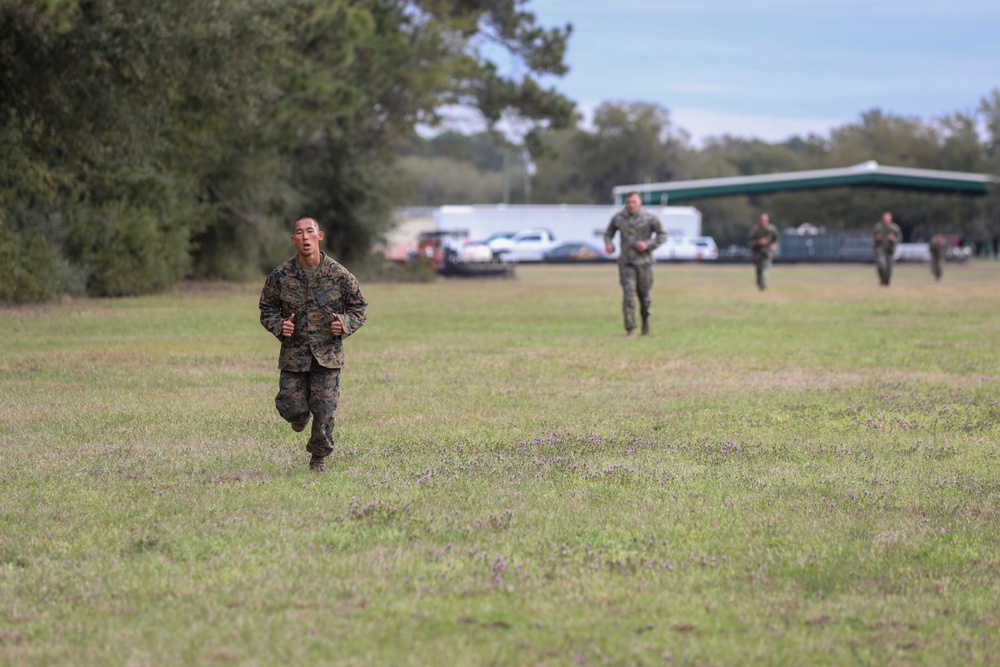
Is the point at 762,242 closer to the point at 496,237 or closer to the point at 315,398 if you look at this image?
the point at 315,398

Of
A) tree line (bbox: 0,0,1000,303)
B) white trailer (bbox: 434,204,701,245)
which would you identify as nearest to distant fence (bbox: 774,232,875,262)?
white trailer (bbox: 434,204,701,245)

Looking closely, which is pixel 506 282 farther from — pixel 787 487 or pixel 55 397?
pixel 787 487

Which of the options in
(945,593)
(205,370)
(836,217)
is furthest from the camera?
(836,217)

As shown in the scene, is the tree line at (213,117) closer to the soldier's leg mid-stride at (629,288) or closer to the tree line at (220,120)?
the tree line at (220,120)

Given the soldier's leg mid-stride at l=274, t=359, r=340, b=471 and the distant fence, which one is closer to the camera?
the soldier's leg mid-stride at l=274, t=359, r=340, b=471

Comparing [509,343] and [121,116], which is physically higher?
[121,116]

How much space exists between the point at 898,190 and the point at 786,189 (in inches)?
339

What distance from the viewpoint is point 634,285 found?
19.4m

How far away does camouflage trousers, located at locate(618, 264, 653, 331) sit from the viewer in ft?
63.0

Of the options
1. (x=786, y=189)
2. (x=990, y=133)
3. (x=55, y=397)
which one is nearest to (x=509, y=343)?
(x=55, y=397)

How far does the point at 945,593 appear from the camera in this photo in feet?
19.5

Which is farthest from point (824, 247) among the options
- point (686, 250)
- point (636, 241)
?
point (636, 241)

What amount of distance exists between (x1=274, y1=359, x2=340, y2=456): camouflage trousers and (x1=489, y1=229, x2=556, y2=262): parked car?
66.2 m

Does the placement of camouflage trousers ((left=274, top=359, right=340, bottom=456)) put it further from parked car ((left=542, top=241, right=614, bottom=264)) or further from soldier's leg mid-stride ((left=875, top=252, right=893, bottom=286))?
parked car ((left=542, top=241, right=614, bottom=264))
